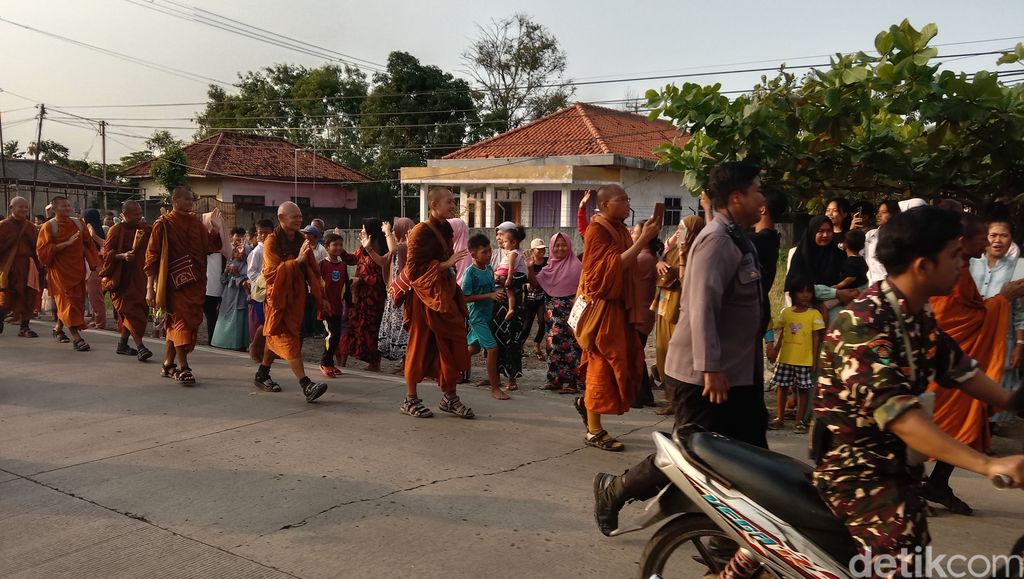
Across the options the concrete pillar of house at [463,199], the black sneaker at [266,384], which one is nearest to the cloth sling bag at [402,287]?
the black sneaker at [266,384]

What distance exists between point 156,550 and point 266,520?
56 centimetres

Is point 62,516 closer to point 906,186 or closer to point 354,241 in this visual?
point 906,186

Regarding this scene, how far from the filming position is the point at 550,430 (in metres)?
6.20

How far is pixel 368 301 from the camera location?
889 cm

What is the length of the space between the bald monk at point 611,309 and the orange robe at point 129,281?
590 cm

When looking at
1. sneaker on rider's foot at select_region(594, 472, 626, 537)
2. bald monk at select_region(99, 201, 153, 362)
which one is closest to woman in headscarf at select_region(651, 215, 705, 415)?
sneaker on rider's foot at select_region(594, 472, 626, 537)

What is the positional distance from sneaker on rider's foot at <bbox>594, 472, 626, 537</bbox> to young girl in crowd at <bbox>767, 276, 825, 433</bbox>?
3.02 meters

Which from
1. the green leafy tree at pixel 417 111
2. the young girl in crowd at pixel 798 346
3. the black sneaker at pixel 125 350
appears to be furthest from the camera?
the green leafy tree at pixel 417 111

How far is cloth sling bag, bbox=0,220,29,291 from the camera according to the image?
1029cm

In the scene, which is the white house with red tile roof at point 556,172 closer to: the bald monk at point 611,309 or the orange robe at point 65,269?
the orange robe at point 65,269

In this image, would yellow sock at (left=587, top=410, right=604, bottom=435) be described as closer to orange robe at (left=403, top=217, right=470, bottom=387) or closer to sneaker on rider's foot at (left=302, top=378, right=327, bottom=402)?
orange robe at (left=403, top=217, right=470, bottom=387)

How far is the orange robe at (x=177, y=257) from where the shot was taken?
7.74 meters

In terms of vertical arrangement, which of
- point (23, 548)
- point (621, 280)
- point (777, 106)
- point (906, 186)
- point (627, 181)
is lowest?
point (23, 548)

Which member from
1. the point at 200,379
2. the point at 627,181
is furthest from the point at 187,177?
the point at 200,379
